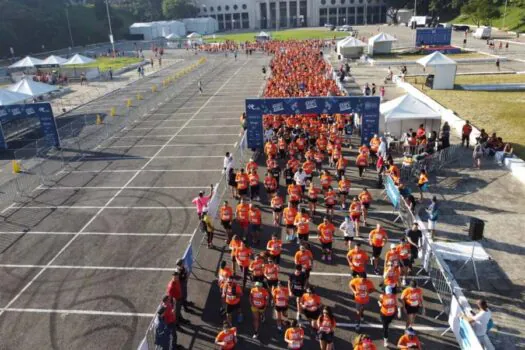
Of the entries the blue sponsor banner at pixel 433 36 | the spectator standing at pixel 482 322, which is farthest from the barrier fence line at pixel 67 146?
the blue sponsor banner at pixel 433 36

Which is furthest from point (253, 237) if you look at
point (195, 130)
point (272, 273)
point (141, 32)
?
point (141, 32)

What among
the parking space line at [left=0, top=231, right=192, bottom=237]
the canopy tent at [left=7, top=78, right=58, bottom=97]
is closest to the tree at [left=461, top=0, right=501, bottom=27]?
the canopy tent at [left=7, top=78, right=58, bottom=97]

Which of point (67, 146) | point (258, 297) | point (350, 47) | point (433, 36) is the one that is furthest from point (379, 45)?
point (258, 297)

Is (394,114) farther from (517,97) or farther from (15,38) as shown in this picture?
(15,38)

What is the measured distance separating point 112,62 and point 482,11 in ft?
218

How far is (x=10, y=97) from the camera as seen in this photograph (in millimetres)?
29281

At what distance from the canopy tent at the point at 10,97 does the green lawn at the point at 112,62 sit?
104 ft

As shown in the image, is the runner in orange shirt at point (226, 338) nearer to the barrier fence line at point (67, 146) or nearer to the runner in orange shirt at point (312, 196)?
the runner in orange shirt at point (312, 196)

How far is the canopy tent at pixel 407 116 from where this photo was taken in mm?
21672

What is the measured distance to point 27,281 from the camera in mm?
12977

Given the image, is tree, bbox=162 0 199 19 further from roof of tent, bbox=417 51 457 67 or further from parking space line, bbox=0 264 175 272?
parking space line, bbox=0 264 175 272

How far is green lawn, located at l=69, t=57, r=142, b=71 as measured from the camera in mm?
63062

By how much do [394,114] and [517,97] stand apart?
53.7 ft

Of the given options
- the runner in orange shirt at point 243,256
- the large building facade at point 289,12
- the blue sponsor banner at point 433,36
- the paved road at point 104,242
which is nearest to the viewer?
the paved road at point 104,242
